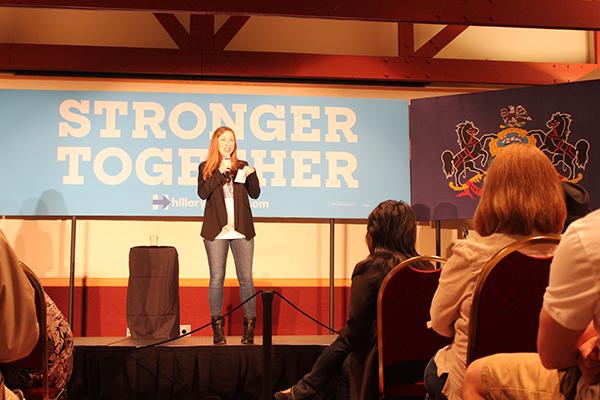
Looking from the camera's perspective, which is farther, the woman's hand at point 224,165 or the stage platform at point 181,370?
the woman's hand at point 224,165

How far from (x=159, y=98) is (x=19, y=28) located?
5.25 feet

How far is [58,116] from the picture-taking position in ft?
19.1

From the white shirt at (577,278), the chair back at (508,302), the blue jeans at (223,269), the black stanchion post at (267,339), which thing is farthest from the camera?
the blue jeans at (223,269)

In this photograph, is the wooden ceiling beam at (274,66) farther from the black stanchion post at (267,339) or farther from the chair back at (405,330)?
the chair back at (405,330)

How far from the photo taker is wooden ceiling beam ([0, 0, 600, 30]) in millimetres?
4941

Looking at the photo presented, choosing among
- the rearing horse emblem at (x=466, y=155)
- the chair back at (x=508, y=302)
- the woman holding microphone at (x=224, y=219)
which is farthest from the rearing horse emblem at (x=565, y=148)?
the chair back at (x=508, y=302)

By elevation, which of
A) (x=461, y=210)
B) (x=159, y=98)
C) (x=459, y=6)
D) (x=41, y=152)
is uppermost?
(x=459, y=6)

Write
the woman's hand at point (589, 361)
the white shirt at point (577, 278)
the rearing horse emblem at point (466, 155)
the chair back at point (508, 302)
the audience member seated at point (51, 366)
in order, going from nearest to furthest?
the white shirt at point (577, 278) < the woman's hand at point (589, 361) < the chair back at point (508, 302) < the audience member seated at point (51, 366) < the rearing horse emblem at point (466, 155)

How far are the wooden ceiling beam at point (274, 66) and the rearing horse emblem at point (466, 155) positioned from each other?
0.90 metres

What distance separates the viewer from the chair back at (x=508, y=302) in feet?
5.69

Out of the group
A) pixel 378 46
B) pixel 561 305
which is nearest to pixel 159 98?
pixel 378 46

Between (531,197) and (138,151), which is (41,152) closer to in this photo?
(138,151)

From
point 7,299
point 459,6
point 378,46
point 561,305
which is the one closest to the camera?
point 561,305

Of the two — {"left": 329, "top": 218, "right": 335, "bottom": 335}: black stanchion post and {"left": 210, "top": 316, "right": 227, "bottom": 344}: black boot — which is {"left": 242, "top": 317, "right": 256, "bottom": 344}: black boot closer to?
{"left": 210, "top": 316, "right": 227, "bottom": 344}: black boot
